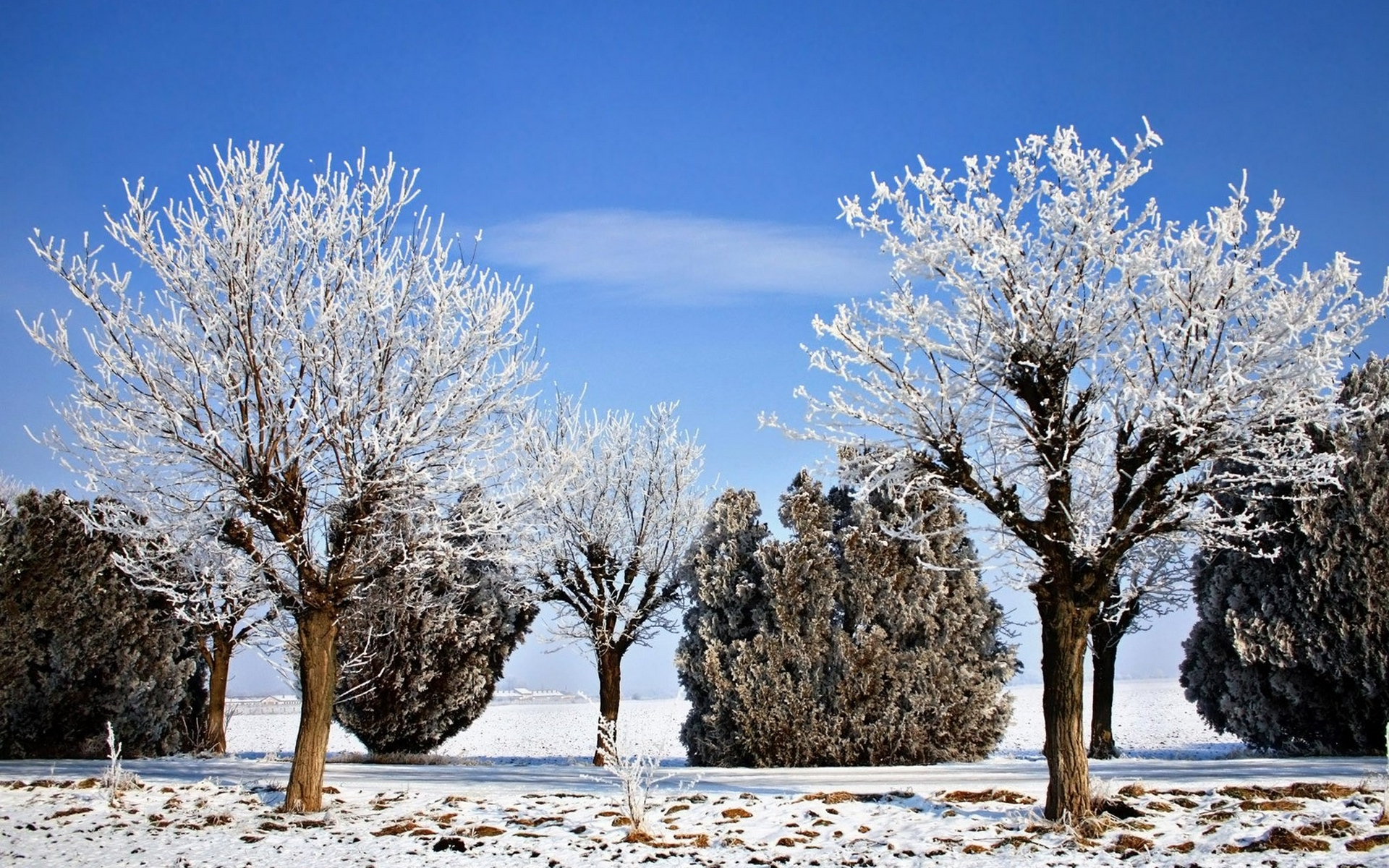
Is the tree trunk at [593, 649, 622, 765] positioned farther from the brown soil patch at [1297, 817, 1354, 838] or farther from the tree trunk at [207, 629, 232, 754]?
the brown soil patch at [1297, 817, 1354, 838]

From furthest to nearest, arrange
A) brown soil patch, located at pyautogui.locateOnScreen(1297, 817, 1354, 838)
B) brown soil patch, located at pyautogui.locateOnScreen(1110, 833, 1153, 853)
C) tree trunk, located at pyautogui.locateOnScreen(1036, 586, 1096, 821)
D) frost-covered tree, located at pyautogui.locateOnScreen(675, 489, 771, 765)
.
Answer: frost-covered tree, located at pyautogui.locateOnScreen(675, 489, 771, 765) < tree trunk, located at pyautogui.locateOnScreen(1036, 586, 1096, 821) < brown soil patch, located at pyautogui.locateOnScreen(1110, 833, 1153, 853) < brown soil patch, located at pyautogui.locateOnScreen(1297, 817, 1354, 838)

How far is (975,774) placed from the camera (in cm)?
1259

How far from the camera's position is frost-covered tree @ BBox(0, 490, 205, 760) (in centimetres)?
1766

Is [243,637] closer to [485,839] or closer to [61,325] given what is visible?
[61,325]

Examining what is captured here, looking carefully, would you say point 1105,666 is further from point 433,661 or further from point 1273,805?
point 433,661

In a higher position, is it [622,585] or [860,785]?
[622,585]

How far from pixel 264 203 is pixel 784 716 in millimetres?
10724

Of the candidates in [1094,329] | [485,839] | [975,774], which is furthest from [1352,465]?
[485,839]

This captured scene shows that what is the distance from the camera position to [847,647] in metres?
15.9

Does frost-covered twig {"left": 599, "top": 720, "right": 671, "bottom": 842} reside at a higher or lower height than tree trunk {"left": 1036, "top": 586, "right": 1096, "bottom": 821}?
lower

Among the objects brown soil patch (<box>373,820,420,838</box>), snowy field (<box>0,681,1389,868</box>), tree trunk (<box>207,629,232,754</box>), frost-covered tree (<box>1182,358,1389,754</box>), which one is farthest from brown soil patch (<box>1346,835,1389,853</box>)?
tree trunk (<box>207,629,232,754</box>)

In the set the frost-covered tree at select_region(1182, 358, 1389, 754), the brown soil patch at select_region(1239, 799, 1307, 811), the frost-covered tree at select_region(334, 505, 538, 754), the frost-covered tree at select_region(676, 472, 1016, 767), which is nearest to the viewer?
the brown soil patch at select_region(1239, 799, 1307, 811)

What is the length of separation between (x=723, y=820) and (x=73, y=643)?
47.7 ft

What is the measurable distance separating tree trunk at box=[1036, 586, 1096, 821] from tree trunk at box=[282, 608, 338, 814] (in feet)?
23.9
